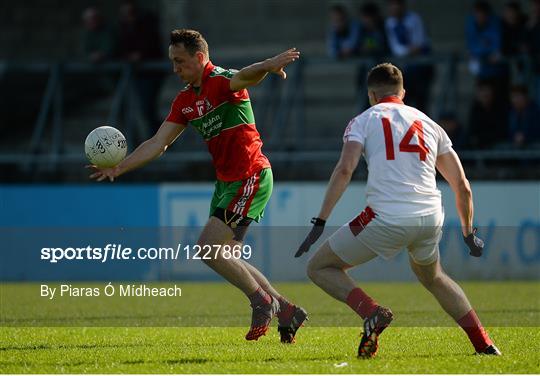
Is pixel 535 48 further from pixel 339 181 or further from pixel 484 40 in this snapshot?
pixel 339 181

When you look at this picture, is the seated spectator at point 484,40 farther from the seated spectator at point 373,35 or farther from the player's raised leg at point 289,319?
the player's raised leg at point 289,319

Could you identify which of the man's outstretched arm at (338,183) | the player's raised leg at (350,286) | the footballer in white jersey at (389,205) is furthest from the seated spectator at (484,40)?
the man's outstretched arm at (338,183)

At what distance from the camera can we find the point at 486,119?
1755cm

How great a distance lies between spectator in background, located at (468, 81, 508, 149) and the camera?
17422 millimetres

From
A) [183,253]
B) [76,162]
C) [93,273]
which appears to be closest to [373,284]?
[183,253]

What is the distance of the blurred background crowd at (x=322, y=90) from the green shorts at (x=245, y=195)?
798cm

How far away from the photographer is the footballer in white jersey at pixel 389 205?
812 centimetres

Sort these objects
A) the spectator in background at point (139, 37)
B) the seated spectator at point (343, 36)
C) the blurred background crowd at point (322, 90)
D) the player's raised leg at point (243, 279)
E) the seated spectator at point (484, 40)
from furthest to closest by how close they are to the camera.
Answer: the spectator in background at point (139, 37) → the seated spectator at point (343, 36) → the seated spectator at point (484, 40) → the blurred background crowd at point (322, 90) → the player's raised leg at point (243, 279)

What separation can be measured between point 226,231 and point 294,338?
101cm

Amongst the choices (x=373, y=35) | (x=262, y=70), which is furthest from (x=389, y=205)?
(x=373, y=35)

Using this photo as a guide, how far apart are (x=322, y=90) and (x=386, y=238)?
14468 mm

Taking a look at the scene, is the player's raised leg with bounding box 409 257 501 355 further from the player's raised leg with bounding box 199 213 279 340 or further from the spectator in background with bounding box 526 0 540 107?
the spectator in background with bounding box 526 0 540 107

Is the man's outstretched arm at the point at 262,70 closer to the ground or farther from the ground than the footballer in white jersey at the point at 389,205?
farther from the ground

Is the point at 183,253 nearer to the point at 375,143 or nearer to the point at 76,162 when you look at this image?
the point at 76,162
